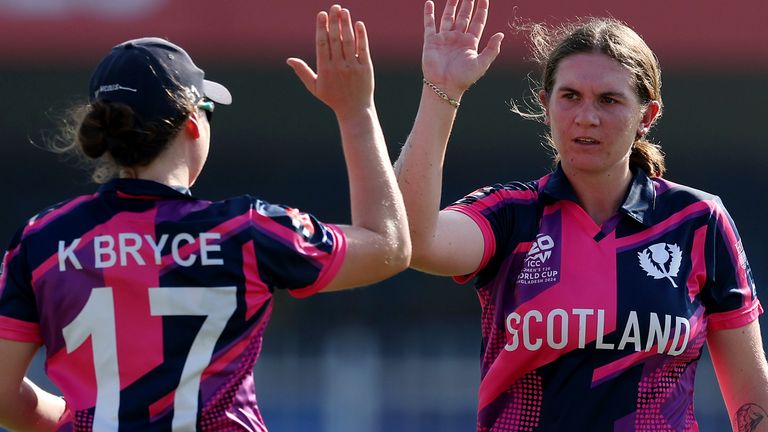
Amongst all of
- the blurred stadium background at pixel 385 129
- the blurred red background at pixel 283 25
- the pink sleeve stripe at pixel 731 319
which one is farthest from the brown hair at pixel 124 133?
the blurred red background at pixel 283 25

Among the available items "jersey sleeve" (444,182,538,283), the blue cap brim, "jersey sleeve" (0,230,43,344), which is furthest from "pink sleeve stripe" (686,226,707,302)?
"jersey sleeve" (0,230,43,344)

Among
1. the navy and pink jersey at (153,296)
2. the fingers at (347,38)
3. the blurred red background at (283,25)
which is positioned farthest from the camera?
the blurred red background at (283,25)

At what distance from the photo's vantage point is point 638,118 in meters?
3.34

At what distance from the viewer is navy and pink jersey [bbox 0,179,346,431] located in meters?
2.47

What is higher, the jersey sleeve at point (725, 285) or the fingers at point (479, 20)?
the fingers at point (479, 20)

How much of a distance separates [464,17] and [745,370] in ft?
3.93

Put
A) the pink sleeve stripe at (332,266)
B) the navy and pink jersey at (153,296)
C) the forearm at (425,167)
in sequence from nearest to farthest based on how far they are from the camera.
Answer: the navy and pink jersey at (153,296) → the pink sleeve stripe at (332,266) → the forearm at (425,167)

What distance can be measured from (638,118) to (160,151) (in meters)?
1.39

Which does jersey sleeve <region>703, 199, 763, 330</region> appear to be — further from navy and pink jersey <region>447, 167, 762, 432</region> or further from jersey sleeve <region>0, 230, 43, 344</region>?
jersey sleeve <region>0, 230, 43, 344</region>

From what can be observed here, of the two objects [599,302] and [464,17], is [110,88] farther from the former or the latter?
[599,302]

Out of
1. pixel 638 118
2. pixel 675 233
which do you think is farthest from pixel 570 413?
pixel 638 118

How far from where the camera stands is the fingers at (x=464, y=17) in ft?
10.6

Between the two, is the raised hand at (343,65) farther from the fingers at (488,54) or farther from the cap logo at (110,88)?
the fingers at (488,54)

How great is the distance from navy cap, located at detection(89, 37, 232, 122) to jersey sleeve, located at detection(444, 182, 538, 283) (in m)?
0.92
